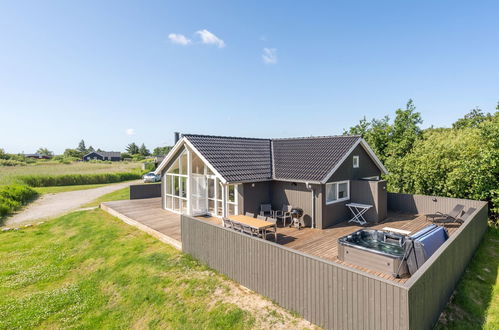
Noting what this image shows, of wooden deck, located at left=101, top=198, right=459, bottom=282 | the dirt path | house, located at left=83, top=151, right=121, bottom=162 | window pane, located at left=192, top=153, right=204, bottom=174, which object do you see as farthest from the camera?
house, located at left=83, top=151, right=121, bottom=162

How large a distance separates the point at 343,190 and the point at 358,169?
1.88 m

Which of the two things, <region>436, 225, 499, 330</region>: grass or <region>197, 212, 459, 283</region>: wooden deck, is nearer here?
<region>436, 225, 499, 330</region>: grass

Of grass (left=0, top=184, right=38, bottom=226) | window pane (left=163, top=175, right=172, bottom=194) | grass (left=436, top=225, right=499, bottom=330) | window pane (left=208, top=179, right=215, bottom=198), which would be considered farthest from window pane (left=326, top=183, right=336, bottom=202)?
grass (left=0, top=184, right=38, bottom=226)

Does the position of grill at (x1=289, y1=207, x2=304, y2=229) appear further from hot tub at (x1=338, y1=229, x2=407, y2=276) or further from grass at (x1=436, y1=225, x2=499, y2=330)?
grass at (x1=436, y1=225, x2=499, y2=330)

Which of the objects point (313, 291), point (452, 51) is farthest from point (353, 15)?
point (313, 291)

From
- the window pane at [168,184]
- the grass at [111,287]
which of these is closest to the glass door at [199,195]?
the window pane at [168,184]

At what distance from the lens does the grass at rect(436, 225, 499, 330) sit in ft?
17.1

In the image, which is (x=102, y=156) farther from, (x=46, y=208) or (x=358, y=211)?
(x=358, y=211)

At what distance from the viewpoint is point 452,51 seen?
1662cm

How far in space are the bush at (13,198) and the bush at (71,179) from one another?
27.8 feet

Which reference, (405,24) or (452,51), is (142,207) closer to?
(405,24)

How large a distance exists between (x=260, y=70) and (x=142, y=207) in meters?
15.2

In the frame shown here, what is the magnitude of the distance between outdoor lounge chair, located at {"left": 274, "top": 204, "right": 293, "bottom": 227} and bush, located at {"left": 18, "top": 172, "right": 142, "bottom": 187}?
32.7 meters

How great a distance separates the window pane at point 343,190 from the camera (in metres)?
11.9
